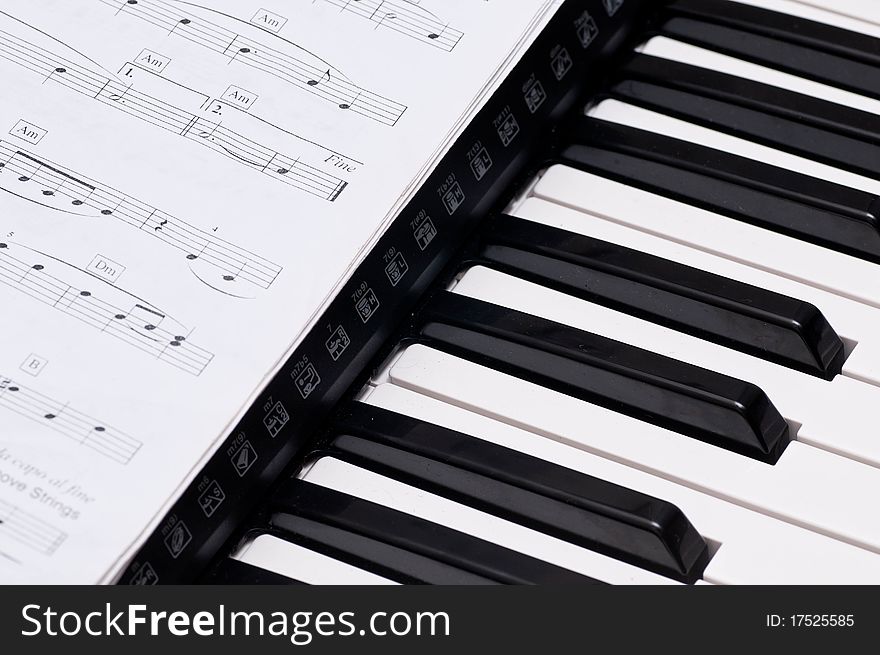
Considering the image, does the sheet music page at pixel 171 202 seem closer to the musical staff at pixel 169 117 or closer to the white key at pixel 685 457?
the musical staff at pixel 169 117

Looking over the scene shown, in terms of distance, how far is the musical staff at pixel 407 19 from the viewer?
162 centimetres

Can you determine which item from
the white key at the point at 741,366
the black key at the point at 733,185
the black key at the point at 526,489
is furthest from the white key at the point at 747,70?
the black key at the point at 526,489

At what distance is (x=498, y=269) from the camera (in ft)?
5.28

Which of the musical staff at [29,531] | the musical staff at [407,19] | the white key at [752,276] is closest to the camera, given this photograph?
the musical staff at [29,531]

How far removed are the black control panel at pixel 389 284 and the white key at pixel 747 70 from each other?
5cm

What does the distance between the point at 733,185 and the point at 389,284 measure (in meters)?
0.43

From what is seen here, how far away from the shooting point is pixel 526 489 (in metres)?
1.41

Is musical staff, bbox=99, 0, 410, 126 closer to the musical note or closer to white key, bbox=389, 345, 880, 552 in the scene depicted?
the musical note

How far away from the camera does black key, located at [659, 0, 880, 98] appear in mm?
1795

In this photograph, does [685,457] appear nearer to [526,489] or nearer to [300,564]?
[526,489]

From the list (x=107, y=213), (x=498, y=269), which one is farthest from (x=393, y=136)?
(x=107, y=213)

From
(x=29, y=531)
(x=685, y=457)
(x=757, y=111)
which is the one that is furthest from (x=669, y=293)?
(x=29, y=531)

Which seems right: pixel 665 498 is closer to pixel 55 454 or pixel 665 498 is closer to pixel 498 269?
pixel 498 269

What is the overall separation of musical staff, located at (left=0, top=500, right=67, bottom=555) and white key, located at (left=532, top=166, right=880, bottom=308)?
69 centimetres
